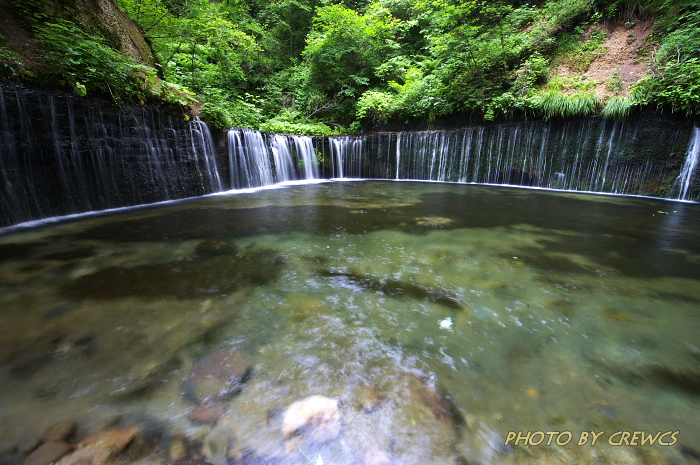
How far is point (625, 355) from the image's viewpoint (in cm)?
174

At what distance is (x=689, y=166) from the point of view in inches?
296

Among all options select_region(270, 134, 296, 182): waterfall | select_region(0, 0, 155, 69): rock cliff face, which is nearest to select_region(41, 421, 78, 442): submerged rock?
select_region(0, 0, 155, 69): rock cliff face

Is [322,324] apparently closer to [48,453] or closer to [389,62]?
[48,453]

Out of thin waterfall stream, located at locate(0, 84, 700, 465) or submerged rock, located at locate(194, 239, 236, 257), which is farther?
submerged rock, located at locate(194, 239, 236, 257)

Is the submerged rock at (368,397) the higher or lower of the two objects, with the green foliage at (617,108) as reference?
lower

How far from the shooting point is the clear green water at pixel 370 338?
4.20 ft

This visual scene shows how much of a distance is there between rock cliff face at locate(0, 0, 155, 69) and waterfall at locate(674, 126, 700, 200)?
573 inches

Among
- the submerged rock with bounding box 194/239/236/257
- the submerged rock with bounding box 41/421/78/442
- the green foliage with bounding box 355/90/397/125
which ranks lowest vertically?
the submerged rock with bounding box 41/421/78/442

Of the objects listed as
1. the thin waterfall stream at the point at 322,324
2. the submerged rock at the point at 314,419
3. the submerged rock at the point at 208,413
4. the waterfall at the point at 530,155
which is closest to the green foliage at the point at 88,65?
the thin waterfall stream at the point at 322,324

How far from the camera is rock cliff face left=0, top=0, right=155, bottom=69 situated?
5.05 m

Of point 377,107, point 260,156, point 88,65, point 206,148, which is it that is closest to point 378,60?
point 377,107

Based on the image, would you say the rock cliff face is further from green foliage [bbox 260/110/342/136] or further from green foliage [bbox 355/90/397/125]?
green foliage [bbox 355/90/397/125]

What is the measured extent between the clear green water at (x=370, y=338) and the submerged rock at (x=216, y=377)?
0.19ft

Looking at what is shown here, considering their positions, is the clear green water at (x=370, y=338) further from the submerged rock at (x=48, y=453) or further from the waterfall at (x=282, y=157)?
the waterfall at (x=282, y=157)
